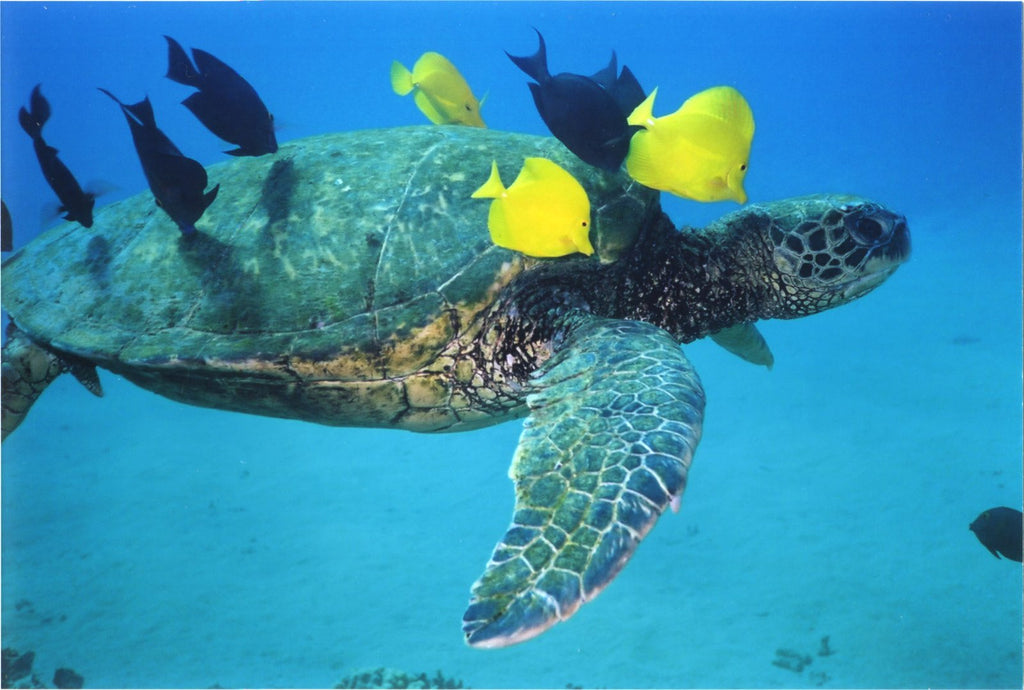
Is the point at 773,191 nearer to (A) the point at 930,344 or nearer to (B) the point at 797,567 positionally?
(A) the point at 930,344

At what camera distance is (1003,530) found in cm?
406

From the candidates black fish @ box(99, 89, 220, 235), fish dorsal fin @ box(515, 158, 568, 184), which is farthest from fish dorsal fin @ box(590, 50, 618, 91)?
black fish @ box(99, 89, 220, 235)

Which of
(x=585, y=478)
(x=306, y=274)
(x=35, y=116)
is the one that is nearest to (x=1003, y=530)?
(x=585, y=478)

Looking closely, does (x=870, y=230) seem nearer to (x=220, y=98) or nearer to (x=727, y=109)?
(x=727, y=109)

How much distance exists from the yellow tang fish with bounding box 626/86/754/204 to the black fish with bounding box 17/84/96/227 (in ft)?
10.3

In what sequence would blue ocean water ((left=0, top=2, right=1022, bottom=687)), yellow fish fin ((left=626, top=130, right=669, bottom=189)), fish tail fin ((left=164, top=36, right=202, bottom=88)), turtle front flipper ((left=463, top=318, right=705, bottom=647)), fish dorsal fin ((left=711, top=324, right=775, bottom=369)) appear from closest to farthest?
1. turtle front flipper ((left=463, top=318, right=705, bottom=647))
2. yellow fish fin ((left=626, top=130, right=669, bottom=189))
3. fish tail fin ((left=164, top=36, right=202, bottom=88))
4. fish dorsal fin ((left=711, top=324, right=775, bottom=369))
5. blue ocean water ((left=0, top=2, right=1022, bottom=687))

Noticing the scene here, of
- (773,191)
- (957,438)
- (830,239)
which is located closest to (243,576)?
(830,239)

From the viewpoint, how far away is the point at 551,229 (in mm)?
2848

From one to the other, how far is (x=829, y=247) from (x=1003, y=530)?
7.61 feet

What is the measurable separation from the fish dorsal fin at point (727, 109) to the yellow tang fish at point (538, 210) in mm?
649

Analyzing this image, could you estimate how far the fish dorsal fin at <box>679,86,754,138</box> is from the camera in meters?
2.74

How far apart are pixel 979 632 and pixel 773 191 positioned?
112 feet

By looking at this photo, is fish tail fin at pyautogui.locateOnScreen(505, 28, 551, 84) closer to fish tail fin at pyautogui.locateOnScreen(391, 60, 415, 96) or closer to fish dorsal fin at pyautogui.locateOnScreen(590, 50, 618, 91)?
fish dorsal fin at pyautogui.locateOnScreen(590, 50, 618, 91)

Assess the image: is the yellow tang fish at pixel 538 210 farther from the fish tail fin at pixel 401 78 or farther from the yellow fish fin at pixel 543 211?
the fish tail fin at pixel 401 78
